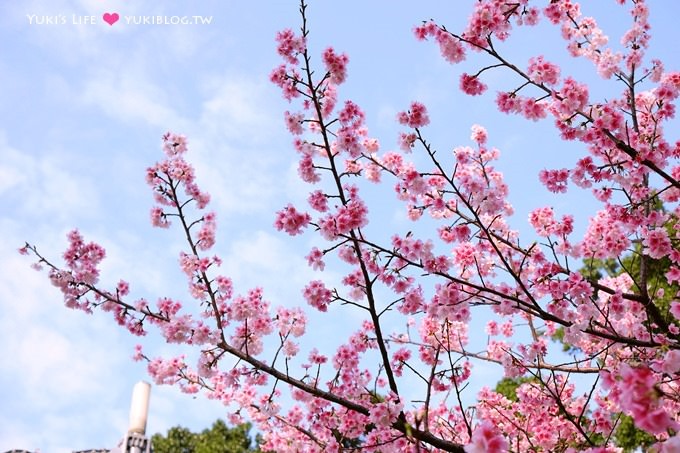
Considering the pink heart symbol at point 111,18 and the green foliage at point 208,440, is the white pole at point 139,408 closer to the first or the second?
the pink heart symbol at point 111,18

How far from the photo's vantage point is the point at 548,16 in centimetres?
659

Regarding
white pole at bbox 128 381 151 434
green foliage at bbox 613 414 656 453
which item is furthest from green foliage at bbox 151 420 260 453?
white pole at bbox 128 381 151 434

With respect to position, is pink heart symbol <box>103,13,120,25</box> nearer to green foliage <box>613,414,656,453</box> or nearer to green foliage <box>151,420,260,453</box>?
green foliage <box>613,414,656,453</box>

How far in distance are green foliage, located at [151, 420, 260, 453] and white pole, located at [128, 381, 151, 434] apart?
51.3ft

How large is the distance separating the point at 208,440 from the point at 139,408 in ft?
57.9

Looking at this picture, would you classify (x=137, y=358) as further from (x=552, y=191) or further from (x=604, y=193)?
(x=604, y=193)

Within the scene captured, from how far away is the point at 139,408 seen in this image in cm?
974

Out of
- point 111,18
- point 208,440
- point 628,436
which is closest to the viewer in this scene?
point 111,18

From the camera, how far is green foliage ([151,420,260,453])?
25.3m

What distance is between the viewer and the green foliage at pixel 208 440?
25.3m

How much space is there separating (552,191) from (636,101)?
169cm

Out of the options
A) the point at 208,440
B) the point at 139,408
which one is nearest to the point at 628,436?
the point at 139,408

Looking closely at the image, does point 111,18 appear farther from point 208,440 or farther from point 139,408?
point 208,440

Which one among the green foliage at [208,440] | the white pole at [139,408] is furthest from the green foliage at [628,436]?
the green foliage at [208,440]
